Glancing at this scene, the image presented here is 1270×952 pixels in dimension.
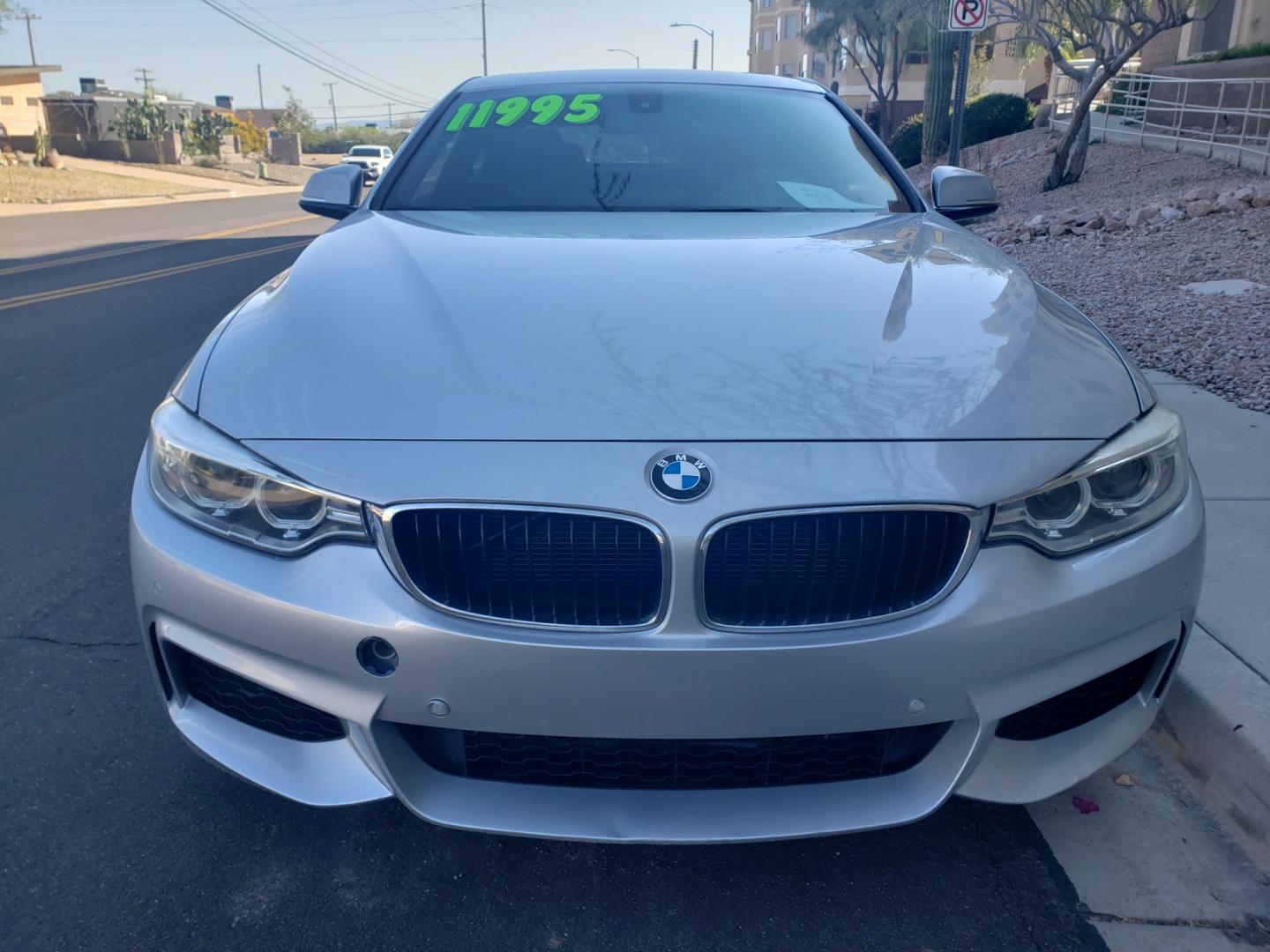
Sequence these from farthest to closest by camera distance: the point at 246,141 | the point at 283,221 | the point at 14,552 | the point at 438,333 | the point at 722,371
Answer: the point at 246,141 → the point at 283,221 → the point at 14,552 → the point at 438,333 → the point at 722,371

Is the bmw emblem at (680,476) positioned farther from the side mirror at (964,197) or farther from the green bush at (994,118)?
the green bush at (994,118)

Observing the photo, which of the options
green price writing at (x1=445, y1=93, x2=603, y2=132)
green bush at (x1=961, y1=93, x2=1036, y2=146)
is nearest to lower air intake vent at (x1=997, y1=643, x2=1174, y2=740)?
green price writing at (x1=445, y1=93, x2=603, y2=132)

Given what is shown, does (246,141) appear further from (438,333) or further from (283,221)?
(438,333)

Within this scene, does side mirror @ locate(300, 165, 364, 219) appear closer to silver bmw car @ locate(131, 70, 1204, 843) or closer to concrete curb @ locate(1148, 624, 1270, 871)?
silver bmw car @ locate(131, 70, 1204, 843)

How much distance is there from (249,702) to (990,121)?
94.5 ft

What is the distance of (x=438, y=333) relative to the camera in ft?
7.61

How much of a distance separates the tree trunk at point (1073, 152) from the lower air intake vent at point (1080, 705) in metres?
15.8

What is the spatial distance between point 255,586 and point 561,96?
2575 mm

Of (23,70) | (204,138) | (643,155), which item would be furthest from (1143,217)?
(204,138)

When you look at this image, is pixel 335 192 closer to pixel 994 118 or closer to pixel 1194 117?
pixel 1194 117

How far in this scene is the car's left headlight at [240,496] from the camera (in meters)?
1.99

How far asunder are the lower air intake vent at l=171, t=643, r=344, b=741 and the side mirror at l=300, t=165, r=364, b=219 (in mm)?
2078

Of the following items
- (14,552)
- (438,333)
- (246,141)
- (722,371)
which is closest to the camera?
(722,371)

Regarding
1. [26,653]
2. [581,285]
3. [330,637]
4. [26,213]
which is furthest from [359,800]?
[26,213]
